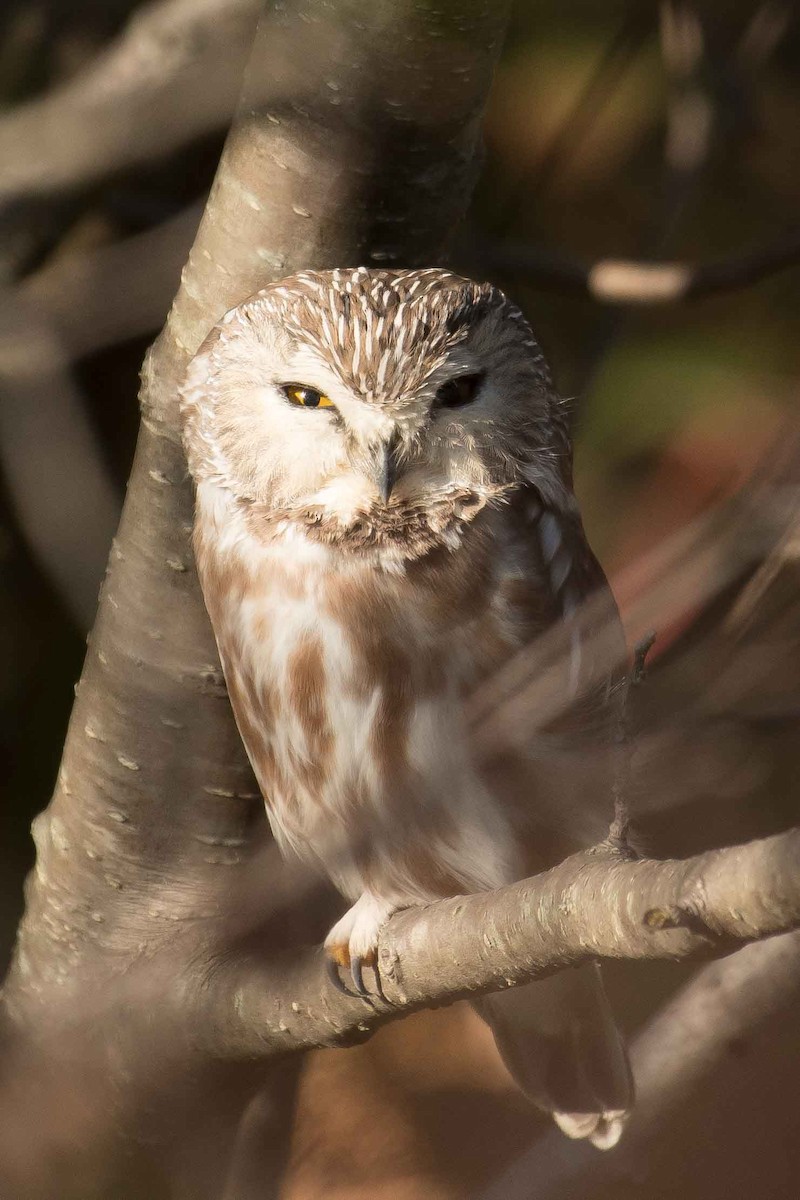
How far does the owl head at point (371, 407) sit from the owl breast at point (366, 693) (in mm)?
70

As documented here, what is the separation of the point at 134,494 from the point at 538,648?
28.1 inches

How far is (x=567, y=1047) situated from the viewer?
279cm

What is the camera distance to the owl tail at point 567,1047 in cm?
273

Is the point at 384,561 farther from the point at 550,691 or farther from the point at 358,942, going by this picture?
the point at 358,942

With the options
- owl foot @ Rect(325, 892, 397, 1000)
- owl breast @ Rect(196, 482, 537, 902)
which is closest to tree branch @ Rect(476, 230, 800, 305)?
owl breast @ Rect(196, 482, 537, 902)

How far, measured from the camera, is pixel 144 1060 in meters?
2.33

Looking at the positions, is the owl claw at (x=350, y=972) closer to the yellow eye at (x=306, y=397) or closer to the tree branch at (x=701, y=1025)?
the tree branch at (x=701, y=1025)

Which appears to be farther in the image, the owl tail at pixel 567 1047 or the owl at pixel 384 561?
the owl tail at pixel 567 1047

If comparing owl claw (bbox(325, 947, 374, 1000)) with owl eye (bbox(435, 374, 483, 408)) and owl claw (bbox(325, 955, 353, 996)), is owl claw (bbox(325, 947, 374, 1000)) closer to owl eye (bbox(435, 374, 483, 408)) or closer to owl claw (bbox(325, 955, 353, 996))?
owl claw (bbox(325, 955, 353, 996))

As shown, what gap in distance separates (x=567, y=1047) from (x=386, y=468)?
1300 millimetres

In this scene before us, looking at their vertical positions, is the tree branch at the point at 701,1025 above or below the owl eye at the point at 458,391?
below

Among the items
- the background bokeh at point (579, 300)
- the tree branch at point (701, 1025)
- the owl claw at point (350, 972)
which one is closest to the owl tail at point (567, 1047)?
the background bokeh at point (579, 300)

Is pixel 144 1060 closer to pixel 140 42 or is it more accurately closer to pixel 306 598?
pixel 306 598

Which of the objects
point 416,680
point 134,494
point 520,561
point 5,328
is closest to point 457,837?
point 416,680
